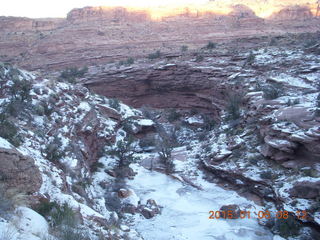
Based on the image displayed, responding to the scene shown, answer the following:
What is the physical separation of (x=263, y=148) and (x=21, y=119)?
24.9 feet

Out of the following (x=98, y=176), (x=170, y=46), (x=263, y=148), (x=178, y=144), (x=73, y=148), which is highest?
(x=170, y=46)

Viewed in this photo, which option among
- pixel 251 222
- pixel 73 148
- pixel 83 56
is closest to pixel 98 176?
pixel 73 148

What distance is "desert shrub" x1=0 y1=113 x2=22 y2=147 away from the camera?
216 inches

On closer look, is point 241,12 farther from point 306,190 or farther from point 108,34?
point 306,190

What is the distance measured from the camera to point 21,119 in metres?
7.24

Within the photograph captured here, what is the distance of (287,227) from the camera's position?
6.58 m

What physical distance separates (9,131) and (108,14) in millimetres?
36542

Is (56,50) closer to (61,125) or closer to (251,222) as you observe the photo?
(61,125)

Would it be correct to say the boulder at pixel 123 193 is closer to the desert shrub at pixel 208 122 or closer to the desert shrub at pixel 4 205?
the desert shrub at pixel 4 205

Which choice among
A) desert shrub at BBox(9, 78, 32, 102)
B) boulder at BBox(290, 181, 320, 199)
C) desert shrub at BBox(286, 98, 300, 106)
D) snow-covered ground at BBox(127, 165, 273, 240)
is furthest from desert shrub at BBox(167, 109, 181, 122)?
boulder at BBox(290, 181, 320, 199)

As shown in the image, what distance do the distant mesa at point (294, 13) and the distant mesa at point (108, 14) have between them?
1937 centimetres

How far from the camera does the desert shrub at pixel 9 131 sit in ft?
18.0

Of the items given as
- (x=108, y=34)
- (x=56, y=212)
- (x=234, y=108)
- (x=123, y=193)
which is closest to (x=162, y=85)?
(x=234, y=108)
